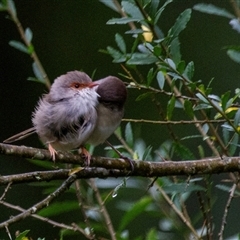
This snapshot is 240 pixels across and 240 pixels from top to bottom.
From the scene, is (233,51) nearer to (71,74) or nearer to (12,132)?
(71,74)

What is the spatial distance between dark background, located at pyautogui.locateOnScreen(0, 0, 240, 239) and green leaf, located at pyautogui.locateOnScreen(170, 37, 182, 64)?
340cm

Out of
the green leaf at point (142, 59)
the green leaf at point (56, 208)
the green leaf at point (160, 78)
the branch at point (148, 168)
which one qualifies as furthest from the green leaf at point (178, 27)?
the green leaf at point (56, 208)

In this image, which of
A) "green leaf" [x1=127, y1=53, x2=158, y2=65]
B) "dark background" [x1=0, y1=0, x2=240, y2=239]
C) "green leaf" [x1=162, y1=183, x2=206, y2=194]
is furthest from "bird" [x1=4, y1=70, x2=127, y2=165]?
"dark background" [x1=0, y1=0, x2=240, y2=239]

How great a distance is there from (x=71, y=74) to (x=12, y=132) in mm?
3337

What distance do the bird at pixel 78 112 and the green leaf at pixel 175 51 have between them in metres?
0.52

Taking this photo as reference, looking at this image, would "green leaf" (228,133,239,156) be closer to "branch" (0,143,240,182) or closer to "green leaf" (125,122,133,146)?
"branch" (0,143,240,182)

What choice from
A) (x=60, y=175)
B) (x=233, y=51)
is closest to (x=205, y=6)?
(x=233, y=51)

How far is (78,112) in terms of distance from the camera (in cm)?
361

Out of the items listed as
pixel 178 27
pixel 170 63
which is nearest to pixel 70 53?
pixel 178 27

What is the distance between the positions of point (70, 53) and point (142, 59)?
440 cm

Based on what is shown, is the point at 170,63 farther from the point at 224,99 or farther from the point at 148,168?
the point at 148,168

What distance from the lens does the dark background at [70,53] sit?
22.5 ft

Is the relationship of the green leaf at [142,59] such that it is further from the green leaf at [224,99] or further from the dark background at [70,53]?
the dark background at [70,53]

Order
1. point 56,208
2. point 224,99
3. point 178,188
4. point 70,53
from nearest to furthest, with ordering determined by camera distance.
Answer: point 224,99 → point 178,188 → point 56,208 → point 70,53
